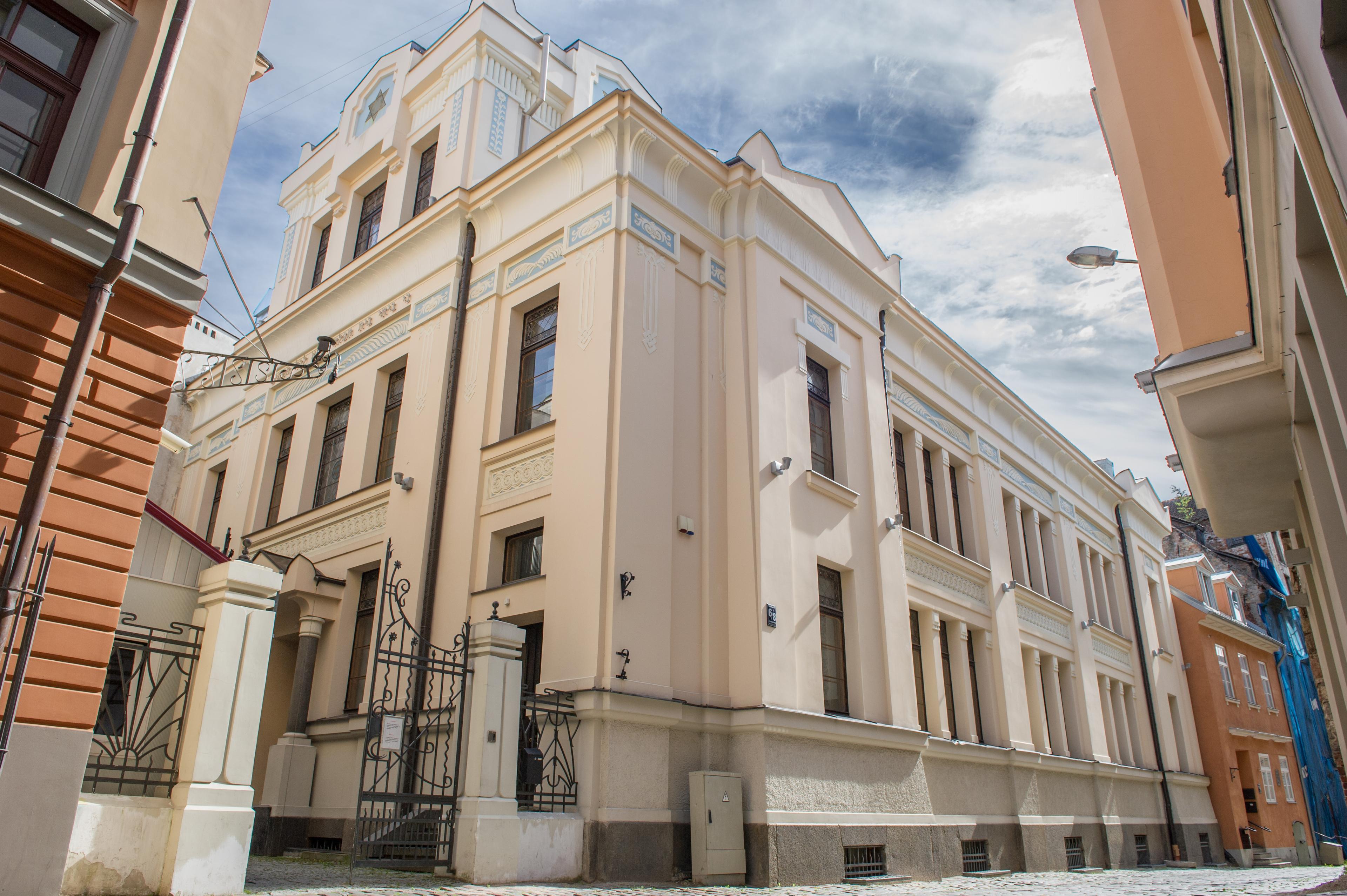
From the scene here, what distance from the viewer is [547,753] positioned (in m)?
9.59

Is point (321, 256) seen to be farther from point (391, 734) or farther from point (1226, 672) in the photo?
point (1226, 672)

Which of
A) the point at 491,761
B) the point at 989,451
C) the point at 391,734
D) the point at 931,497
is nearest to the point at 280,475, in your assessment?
the point at 391,734

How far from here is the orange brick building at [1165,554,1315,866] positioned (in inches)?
969

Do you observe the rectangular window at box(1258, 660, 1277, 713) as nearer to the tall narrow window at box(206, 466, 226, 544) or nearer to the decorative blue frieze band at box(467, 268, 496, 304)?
the decorative blue frieze band at box(467, 268, 496, 304)

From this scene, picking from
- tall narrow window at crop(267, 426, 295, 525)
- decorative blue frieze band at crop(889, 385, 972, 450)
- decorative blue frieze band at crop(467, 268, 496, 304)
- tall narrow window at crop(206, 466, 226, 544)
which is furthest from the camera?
tall narrow window at crop(206, 466, 226, 544)

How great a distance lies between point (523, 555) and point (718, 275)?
16.2 feet

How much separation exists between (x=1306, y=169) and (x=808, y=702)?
8803mm

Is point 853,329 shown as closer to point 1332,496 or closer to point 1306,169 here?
point 1332,496

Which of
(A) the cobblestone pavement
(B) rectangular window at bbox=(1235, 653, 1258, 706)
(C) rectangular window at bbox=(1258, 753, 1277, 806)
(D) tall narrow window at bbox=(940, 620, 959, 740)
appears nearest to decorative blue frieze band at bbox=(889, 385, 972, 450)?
(D) tall narrow window at bbox=(940, 620, 959, 740)

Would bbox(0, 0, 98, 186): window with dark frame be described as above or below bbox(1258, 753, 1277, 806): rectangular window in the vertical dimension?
above

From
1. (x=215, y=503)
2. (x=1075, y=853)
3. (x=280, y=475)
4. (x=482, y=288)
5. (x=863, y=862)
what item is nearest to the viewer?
(x=863, y=862)

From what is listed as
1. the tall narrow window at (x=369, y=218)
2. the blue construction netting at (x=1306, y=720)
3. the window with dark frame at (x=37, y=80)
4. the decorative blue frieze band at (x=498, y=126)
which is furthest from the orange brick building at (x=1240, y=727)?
the window with dark frame at (x=37, y=80)

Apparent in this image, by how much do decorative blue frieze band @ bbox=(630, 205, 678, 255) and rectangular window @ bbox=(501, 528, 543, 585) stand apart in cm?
419

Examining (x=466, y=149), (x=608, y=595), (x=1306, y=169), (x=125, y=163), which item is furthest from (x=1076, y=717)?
(x=125, y=163)
